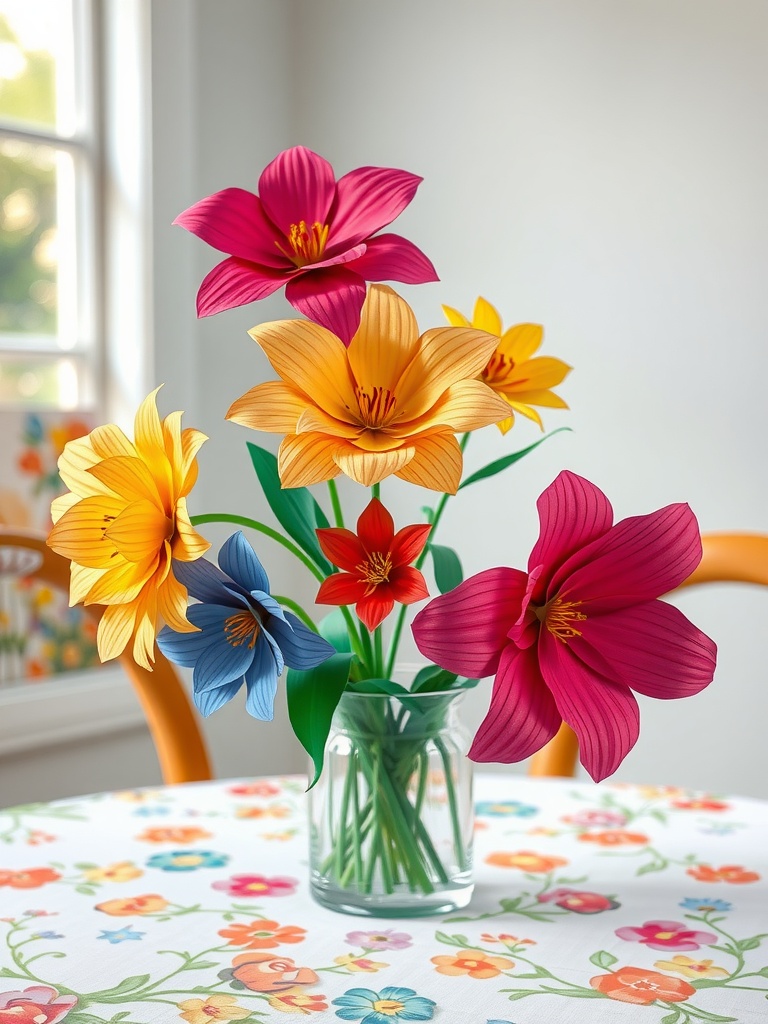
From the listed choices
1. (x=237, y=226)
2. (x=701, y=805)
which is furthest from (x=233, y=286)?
(x=701, y=805)

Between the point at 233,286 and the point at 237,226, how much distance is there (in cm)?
5

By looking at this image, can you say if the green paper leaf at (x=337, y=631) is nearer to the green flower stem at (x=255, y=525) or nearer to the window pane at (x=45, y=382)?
the green flower stem at (x=255, y=525)

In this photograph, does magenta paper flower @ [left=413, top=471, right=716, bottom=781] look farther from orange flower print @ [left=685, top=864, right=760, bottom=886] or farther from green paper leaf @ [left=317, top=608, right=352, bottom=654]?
orange flower print @ [left=685, top=864, right=760, bottom=886]

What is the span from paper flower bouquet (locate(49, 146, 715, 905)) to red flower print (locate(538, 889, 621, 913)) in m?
0.08

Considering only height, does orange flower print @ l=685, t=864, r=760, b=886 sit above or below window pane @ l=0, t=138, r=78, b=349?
below

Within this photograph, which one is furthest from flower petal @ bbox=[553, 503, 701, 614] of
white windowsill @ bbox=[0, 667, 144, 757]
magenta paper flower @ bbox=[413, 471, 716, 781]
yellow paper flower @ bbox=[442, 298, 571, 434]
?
white windowsill @ bbox=[0, 667, 144, 757]

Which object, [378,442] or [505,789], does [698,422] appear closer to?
[505,789]

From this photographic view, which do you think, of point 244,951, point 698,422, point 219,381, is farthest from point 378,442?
point 219,381

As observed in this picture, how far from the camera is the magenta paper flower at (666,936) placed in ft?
2.42

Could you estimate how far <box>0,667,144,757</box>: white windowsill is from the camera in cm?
193

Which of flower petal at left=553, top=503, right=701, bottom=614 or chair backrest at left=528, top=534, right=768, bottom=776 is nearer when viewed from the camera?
flower petal at left=553, top=503, right=701, bottom=614

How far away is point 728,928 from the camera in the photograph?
2.52 feet

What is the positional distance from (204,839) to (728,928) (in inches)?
16.9

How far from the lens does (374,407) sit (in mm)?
690
